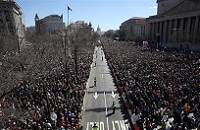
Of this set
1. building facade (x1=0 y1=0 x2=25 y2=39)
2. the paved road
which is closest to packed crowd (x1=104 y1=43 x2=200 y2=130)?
the paved road

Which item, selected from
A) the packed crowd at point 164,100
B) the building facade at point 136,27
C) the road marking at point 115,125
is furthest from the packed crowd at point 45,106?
the building facade at point 136,27

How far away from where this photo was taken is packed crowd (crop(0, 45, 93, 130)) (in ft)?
39.6

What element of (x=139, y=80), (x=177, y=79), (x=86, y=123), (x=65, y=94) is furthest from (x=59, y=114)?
(x=177, y=79)

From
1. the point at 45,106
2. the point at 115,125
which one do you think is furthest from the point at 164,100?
the point at 45,106

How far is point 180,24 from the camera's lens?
196ft

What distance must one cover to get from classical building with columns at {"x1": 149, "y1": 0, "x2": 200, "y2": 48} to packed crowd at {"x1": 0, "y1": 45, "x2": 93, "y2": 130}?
44.1 meters

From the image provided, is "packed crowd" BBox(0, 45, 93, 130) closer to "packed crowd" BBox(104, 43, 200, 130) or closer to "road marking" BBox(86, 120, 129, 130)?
"road marking" BBox(86, 120, 129, 130)

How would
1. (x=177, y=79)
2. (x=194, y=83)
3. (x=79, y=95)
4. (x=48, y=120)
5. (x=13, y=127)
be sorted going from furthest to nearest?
(x=177, y=79) → (x=194, y=83) → (x=79, y=95) → (x=48, y=120) → (x=13, y=127)

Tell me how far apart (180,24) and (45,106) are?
5897 centimetres

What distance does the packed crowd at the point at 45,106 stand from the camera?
12.1 meters

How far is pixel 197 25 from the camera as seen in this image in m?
51.2

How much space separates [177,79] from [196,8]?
130 ft

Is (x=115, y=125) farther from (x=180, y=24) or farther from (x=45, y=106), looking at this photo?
(x=180, y=24)

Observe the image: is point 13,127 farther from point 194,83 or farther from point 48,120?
point 194,83
